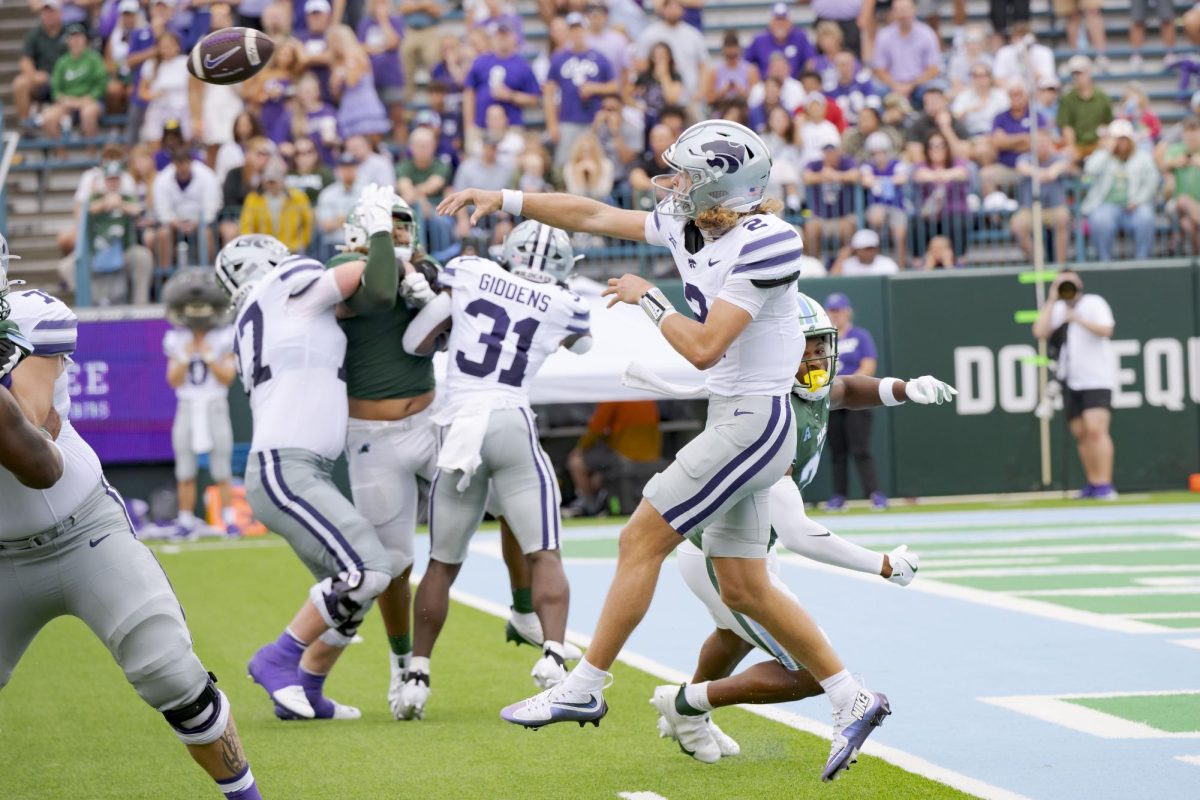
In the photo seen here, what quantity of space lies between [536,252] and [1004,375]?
9.85 meters

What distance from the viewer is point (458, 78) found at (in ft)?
60.4

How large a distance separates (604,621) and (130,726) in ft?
8.03

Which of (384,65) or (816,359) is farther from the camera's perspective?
(384,65)

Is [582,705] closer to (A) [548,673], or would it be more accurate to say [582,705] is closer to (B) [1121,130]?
(A) [548,673]

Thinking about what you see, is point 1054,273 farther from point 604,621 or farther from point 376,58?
point 604,621

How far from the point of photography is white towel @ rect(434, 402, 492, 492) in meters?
7.12

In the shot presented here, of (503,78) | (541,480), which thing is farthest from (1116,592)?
(503,78)

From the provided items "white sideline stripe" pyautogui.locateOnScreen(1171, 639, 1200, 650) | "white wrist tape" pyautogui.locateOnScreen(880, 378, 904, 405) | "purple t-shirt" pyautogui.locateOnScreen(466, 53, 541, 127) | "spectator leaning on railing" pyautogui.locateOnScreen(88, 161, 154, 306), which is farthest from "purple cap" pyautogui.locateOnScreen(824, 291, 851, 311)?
"white wrist tape" pyautogui.locateOnScreen(880, 378, 904, 405)

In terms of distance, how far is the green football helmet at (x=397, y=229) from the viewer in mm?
7469

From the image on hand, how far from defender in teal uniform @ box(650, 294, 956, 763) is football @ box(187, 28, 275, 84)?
2.92m

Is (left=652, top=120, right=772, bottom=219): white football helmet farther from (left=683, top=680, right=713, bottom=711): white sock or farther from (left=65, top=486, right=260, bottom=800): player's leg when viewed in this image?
(left=65, top=486, right=260, bottom=800): player's leg

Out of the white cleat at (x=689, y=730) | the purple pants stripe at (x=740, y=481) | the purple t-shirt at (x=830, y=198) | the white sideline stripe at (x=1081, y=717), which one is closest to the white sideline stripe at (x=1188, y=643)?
the white sideline stripe at (x=1081, y=717)

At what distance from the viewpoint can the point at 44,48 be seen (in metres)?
19.1

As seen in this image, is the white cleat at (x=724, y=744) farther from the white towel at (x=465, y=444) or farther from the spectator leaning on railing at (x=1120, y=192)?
the spectator leaning on railing at (x=1120, y=192)
